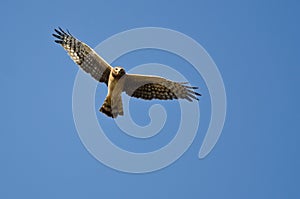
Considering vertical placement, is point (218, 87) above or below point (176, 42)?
below

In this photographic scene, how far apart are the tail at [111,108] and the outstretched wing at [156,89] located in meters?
0.46

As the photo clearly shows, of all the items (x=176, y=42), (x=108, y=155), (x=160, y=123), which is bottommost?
(x=108, y=155)

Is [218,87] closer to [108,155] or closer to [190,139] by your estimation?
[190,139]

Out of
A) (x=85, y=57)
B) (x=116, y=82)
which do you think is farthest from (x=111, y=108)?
(x=85, y=57)

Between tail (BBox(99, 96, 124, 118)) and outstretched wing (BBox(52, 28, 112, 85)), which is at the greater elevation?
outstretched wing (BBox(52, 28, 112, 85))

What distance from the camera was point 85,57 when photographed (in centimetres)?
1070

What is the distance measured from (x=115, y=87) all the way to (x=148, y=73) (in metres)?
0.65

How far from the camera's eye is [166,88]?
35.6 feet

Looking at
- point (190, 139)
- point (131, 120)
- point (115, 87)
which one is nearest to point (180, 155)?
point (190, 139)

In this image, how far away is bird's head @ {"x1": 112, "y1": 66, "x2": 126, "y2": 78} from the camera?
1022 cm

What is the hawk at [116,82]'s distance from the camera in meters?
10.3

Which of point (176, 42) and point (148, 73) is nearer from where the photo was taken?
point (176, 42)

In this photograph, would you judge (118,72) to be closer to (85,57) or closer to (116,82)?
(116,82)

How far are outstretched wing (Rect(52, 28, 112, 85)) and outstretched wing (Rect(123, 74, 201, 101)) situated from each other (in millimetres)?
480
